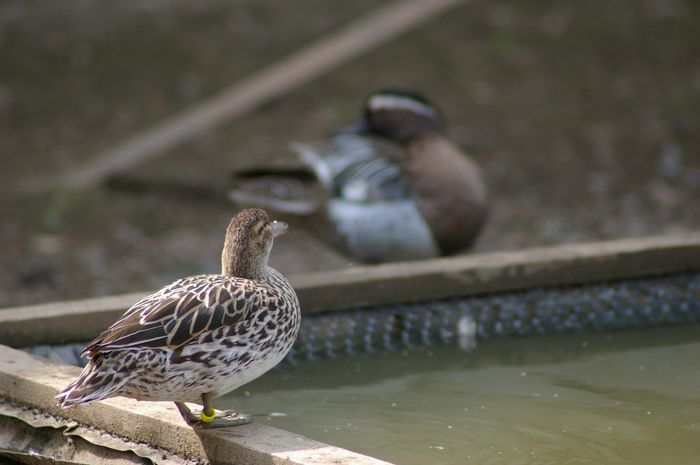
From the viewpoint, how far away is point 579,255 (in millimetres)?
4449

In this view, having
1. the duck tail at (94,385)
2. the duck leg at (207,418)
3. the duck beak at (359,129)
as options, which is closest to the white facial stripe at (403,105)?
the duck beak at (359,129)

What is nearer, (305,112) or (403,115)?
(403,115)

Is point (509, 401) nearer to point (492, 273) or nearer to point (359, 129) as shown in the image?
point (492, 273)

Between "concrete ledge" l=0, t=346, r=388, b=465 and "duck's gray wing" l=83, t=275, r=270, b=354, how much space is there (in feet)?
Answer: 0.86

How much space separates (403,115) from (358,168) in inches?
18.6

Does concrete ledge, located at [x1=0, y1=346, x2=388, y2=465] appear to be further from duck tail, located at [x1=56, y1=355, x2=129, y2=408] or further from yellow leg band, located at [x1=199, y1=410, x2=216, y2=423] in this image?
duck tail, located at [x1=56, y1=355, x2=129, y2=408]

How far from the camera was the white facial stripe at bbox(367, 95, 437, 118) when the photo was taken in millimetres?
5828

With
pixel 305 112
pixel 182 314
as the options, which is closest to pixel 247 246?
pixel 182 314

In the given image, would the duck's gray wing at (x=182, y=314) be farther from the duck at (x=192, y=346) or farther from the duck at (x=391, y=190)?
the duck at (x=391, y=190)

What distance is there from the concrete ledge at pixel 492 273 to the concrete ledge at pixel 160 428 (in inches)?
24.6

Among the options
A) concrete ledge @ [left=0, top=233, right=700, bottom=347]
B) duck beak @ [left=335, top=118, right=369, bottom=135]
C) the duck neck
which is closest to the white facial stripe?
duck beak @ [left=335, top=118, right=369, bottom=135]

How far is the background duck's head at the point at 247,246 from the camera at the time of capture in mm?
3236

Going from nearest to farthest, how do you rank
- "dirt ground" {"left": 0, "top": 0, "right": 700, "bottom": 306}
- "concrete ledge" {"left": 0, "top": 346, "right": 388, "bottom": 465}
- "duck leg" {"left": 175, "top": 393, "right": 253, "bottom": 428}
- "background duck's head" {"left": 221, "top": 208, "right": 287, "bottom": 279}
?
"concrete ledge" {"left": 0, "top": 346, "right": 388, "bottom": 465}
"duck leg" {"left": 175, "top": 393, "right": 253, "bottom": 428}
"background duck's head" {"left": 221, "top": 208, "right": 287, "bottom": 279}
"dirt ground" {"left": 0, "top": 0, "right": 700, "bottom": 306}

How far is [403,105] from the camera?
19.1ft
